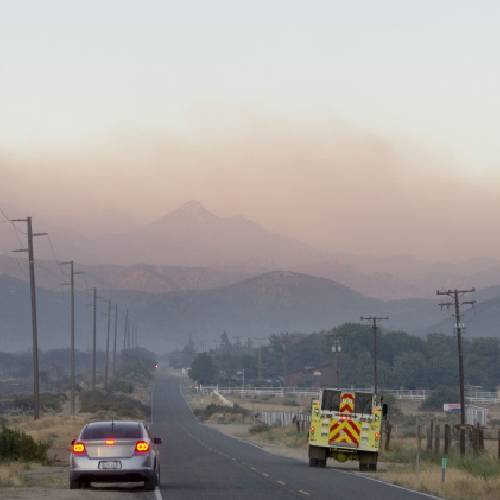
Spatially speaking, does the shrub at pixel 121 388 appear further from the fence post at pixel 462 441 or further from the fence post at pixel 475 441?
the fence post at pixel 475 441

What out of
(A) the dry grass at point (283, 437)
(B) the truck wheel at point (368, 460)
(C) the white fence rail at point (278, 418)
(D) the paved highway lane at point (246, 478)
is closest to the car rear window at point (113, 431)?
(D) the paved highway lane at point (246, 478)

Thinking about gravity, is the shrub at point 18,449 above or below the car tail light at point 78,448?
below

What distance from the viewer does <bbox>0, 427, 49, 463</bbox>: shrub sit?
45.6 m

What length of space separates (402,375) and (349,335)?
40.8 feet

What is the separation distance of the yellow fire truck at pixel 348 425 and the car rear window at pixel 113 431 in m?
15.8

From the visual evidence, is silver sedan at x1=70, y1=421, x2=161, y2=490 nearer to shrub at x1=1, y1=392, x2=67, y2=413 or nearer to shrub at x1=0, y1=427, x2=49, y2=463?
shrub at x1=0, y1=427, x2=49, y2=463

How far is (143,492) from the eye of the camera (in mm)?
31953

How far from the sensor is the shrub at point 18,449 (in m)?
45.6

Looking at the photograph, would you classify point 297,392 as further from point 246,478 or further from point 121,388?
point 246,478

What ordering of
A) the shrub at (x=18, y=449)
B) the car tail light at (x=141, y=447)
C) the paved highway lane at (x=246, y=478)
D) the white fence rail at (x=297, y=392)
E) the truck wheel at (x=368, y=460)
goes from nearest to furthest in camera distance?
the car tail light at (x=141, y=447) < the paved highway lane at (x=246, y=478) < the shrub at (x=18, y=449) < the truck wheel at (x=368, y=460) < the white fence rail at (x=297, y=392)

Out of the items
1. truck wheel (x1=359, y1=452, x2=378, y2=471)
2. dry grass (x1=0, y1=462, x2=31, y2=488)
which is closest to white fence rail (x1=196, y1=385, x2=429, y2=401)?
truck wheel (x1=359, y1=452, x2=378, y2=471)

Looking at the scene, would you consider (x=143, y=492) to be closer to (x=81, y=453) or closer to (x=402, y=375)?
(x=81, y=453)

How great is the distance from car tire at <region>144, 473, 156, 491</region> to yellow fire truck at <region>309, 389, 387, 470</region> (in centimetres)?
1507

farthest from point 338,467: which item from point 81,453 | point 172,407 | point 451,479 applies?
point 172,407
